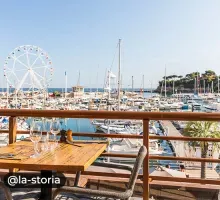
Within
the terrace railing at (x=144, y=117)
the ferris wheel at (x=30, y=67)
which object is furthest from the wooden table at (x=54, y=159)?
the ferris wheel at (x=30, y=67)

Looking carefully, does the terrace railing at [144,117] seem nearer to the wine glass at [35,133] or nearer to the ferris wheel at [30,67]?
the wine glass at [35,133]

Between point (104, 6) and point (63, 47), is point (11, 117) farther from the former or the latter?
point (63, 47)

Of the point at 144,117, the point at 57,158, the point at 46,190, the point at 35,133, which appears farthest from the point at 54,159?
the point at 144,117

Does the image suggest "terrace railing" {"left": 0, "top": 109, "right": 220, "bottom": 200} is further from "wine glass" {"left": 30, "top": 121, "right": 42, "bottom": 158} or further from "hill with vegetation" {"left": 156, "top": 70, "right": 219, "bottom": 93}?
"hill with vegetation" {"left": 156, "top": 70, "right": 219, "bottom": 93}

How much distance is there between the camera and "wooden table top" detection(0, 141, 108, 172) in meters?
1.65

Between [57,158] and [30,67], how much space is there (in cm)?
414

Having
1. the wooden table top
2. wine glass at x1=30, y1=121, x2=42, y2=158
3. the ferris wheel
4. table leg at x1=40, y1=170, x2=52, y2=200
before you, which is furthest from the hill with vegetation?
table leg at x1=40, y1=170, x2=52, y2=200

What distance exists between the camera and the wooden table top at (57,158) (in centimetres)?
165

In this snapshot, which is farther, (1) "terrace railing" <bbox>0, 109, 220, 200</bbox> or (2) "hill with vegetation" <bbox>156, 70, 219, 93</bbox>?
(2) "hill with vegetation" <bbox>156, 70, 219, 93</bbox>

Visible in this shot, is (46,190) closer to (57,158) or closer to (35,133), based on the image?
(57,158)

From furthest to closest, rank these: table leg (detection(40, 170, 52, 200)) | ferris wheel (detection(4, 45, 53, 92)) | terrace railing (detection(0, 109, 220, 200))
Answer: ferris wheel (detection(4, 45, 53, 92)) → terrace railing (detection(0, 109, 220, 200)) → table leg (detection(40, 170, 52, 200))

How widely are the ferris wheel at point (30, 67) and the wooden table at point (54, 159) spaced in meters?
3.32

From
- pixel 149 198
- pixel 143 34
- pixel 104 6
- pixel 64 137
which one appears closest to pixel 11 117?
pixel 64 137

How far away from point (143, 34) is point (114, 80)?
440 cm
